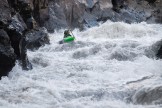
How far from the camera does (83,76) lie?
348 inches

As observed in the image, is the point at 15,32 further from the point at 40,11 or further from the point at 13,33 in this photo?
the point at 40,11

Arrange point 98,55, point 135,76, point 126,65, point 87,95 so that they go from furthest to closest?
point 98,55
point 126,65
point 135,76
point 87,95

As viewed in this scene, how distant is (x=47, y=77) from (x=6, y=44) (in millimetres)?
1336

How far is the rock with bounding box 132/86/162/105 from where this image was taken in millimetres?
5996

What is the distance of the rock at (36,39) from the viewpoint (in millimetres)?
12344

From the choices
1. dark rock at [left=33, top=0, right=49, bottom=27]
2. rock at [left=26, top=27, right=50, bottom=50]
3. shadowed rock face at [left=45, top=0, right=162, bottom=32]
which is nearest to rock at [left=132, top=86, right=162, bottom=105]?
rock at [left=26, top=27, right=50, bottom=50]

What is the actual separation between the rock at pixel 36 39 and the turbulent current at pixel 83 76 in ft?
0.96

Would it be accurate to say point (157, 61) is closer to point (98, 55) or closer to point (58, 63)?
point (98, 55)

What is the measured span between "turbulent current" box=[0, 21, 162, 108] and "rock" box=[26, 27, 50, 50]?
0.96ft

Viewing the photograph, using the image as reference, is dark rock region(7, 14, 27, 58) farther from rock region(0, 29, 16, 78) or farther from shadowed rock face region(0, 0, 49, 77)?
rock region(0, 29, 16, 78)

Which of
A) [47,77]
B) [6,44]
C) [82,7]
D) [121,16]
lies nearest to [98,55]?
[47,77]

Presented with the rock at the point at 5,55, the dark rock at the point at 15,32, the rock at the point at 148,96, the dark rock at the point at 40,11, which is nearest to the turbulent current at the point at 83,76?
the rock at the point at 148,96

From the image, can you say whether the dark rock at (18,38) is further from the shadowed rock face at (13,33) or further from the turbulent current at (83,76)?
the turbulent current at (83,76)

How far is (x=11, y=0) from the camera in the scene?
10.5 m
